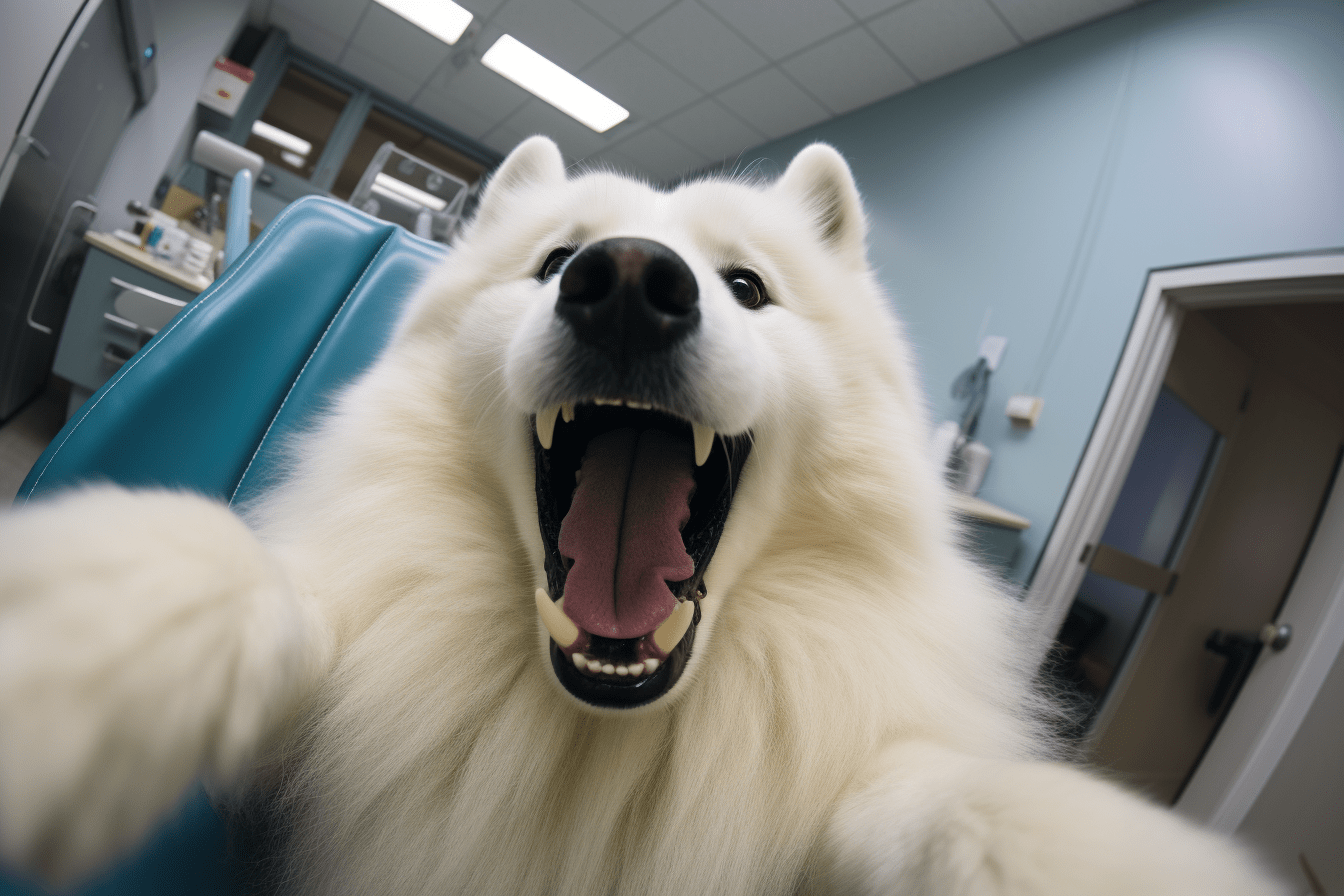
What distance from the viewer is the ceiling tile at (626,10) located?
16.1 ft

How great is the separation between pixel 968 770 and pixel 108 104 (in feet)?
22.5

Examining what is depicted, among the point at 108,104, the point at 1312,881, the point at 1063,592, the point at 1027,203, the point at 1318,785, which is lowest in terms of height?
the point at 1312,881

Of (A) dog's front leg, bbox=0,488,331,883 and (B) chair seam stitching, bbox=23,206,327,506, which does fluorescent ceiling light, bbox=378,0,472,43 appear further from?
(A) dog's front leg, bbox=0,488,331,883

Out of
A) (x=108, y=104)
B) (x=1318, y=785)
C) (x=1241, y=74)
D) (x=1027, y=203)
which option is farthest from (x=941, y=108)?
(x=108, y=104)

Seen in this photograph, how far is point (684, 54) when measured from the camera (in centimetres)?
532

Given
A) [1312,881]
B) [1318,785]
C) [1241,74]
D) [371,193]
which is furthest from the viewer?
[371,193]

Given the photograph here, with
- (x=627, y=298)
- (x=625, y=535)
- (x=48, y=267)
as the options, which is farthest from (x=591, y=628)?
(x=48, y=267)

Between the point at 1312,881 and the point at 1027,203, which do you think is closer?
the point at 1312,881

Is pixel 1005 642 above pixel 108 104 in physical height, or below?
below

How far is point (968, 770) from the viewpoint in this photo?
584 millimetres

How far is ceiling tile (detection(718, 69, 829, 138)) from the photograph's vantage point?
5344 mm

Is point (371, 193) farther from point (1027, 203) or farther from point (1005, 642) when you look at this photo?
point (1005, 642)

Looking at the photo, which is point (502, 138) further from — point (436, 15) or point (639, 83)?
point (639, 83)

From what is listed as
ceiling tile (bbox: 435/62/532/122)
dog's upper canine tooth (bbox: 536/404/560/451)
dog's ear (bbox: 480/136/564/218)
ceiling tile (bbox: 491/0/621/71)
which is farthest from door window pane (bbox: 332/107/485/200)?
dog's upper canine tooth (bbox: 536/404/560/451)
